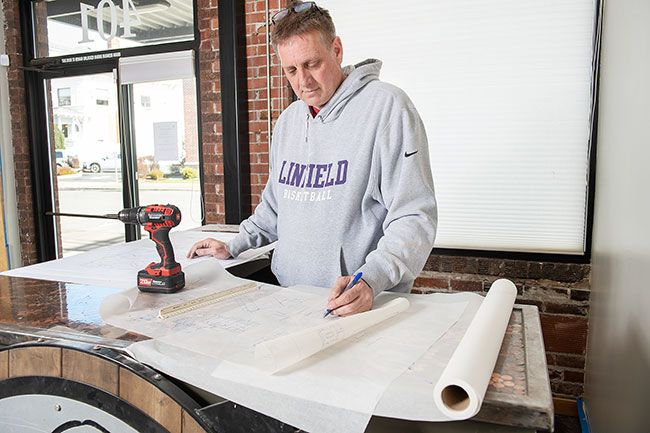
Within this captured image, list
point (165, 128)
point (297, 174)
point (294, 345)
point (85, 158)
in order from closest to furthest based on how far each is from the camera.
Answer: point (294, 345), point (297, 174), point (165, 128), point (85, 158)

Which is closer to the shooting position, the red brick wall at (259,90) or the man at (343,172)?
the man at (343,172)

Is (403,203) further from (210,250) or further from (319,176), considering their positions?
(210,250)

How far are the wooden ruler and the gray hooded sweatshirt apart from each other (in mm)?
245

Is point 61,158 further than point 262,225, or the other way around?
point 61,158

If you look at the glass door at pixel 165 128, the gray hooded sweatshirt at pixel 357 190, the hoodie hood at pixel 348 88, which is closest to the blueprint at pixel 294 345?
the gray hooded sweatshirt at pixel 357 190

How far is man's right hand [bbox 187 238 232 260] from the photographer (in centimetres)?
170

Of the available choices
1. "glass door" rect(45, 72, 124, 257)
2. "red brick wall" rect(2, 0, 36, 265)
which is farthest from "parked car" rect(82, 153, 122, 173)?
"red brick wall" rect(2, 0, 36, 265)

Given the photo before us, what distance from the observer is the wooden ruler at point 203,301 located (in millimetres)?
1102

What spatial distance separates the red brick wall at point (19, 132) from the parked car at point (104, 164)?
545mm

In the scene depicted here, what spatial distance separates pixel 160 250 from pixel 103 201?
10.3ft

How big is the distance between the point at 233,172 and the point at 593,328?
2.22 metres

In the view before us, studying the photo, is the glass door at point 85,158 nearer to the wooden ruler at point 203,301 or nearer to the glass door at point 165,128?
the glass door at point 165,128

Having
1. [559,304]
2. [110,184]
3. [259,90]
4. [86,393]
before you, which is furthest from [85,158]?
[559,304]

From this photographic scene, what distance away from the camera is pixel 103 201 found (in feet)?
13.4
